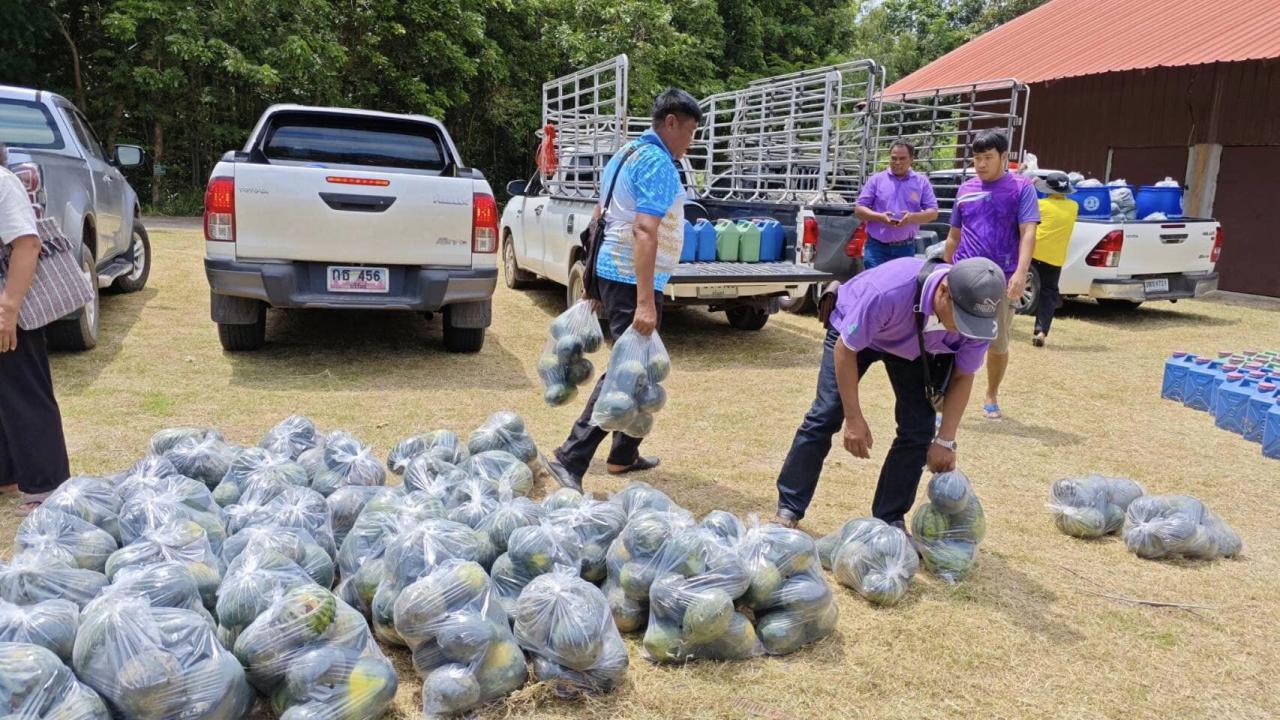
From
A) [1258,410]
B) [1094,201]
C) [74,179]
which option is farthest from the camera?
[1094,201]

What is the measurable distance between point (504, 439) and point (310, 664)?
7.06 feet

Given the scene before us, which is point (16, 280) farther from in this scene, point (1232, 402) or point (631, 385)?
point (1232, 402)

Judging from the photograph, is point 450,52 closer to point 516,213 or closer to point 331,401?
point 516,213

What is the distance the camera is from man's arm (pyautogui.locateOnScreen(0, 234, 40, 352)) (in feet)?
11.8

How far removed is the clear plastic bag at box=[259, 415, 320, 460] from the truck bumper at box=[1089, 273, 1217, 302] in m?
9.43

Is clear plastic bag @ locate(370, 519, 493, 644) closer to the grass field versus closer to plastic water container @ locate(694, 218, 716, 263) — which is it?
the grass field

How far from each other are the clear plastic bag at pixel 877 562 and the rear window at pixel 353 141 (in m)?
4.79

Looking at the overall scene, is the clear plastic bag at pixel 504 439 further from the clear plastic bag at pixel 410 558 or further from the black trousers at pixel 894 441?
the clear plastic bag at pixel 410 558

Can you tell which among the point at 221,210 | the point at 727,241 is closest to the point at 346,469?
the point at 221,210

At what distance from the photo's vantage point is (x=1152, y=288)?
10750 millimetres

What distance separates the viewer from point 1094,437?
606cm

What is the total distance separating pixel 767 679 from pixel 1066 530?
7.00 ft

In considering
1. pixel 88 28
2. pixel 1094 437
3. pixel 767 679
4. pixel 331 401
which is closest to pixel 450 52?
pixel 88 28

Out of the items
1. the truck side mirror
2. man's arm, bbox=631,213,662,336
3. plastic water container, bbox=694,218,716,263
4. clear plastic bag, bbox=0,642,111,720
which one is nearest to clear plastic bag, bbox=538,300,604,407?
man's arm, bbox=631,213,662,336
